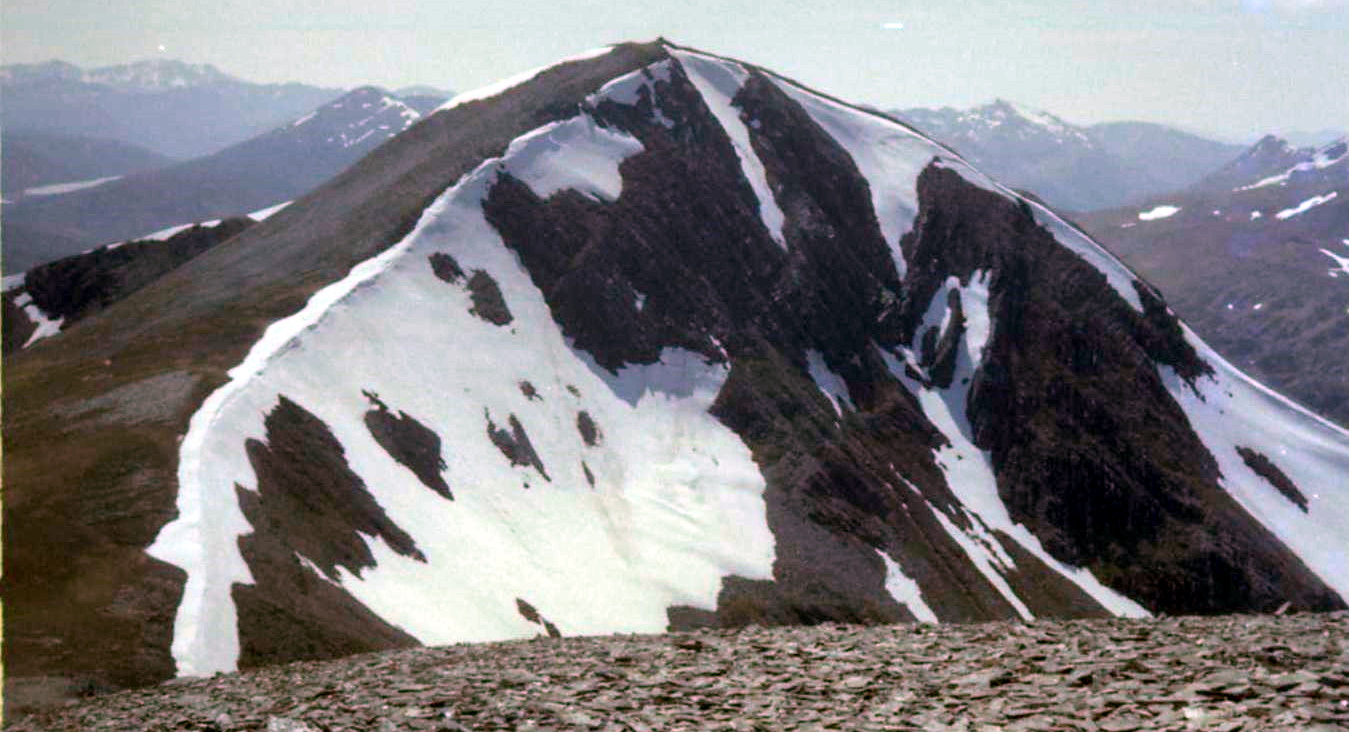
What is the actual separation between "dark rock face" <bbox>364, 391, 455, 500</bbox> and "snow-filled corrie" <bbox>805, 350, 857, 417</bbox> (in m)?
50.9

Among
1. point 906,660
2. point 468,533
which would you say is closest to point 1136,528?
point 468,533

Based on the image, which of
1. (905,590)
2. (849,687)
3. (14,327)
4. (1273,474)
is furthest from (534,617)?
(1273,474)

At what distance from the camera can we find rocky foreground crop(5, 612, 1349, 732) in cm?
1778

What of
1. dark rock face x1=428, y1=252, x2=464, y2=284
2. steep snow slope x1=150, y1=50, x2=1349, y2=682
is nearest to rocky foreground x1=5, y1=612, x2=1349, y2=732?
steep snow slope x1=150, y1=50, x2=1349, y2=682

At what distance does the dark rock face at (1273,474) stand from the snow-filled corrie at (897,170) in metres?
22.8

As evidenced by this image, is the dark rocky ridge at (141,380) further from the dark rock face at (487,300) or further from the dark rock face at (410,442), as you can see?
the dark rock face at (410,442)

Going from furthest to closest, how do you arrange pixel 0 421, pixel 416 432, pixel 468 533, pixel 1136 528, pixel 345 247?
pixel 1136 528
pixel 345 247
pixel 416 432
pixel 468 533
pixel 0 421

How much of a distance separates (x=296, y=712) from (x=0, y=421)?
135 ft

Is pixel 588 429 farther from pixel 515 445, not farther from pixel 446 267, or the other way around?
pixel 446 267

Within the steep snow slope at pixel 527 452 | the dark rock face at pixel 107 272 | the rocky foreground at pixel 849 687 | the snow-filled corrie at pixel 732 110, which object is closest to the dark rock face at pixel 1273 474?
the steep snow slope at pixel 527 452

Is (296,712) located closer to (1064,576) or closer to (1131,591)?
(1064,576)

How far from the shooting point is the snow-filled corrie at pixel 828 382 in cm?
11175

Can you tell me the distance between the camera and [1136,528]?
11412cm

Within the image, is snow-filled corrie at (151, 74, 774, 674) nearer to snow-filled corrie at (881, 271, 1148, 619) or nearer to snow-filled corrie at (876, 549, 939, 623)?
snow-filled corrie at (876, 549, 939, 623)
